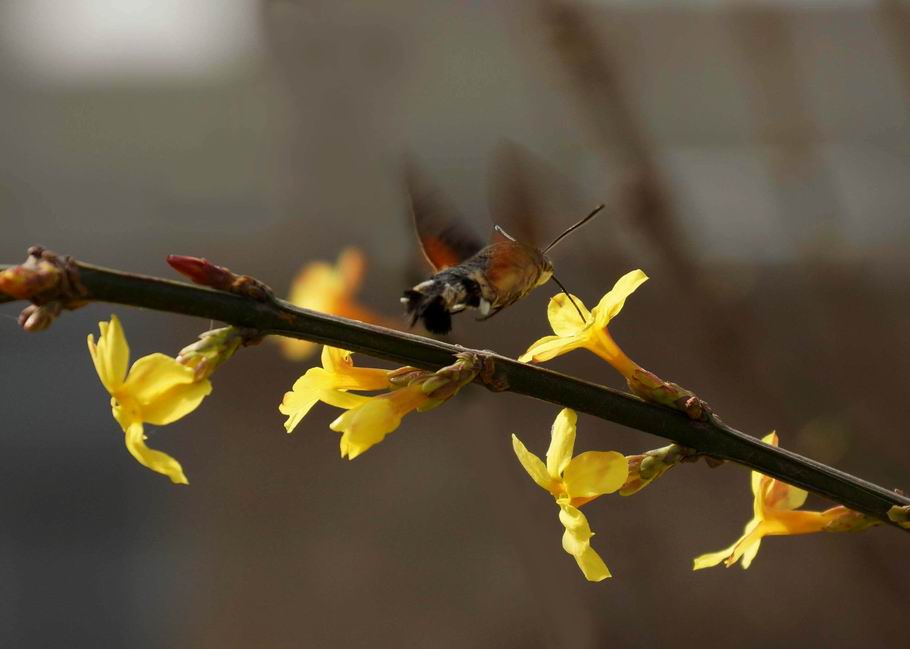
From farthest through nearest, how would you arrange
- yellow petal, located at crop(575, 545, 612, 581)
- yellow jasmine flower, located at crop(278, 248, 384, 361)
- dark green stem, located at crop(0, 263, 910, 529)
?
yellow jasmine flower, located at crop(278, 248, 384, 361) → yellow petal, located at crop(575, 545, 612, 581) → dark green stem, located at crop(0, 263, 910, 529)

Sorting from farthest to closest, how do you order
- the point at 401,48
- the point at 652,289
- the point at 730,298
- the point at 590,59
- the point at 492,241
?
the point at 652,289 → the point at 401,48 → the point at 730,298 → the point at 590,59 → the point at 492,241

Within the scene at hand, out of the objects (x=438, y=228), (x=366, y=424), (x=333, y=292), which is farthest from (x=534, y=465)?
(x=333, y=292)

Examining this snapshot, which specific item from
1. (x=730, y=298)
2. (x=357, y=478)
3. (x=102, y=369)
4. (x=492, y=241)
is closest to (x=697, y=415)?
(x=492, y=241)

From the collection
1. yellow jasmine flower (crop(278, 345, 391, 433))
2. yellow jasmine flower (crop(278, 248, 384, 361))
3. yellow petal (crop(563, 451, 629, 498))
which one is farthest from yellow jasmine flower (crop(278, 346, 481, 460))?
yellow jasmine flower (crop(278, 248, 384, 361))

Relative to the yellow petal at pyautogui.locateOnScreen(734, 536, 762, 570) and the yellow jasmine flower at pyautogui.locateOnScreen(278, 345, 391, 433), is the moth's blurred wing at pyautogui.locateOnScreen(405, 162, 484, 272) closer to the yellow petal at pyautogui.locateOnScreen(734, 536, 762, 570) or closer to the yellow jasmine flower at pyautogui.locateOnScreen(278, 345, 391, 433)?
the yellow jasmine flower at pyautogui.locateOnScreen(278, 345, 391, 433)

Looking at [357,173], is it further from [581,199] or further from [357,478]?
[581,199]

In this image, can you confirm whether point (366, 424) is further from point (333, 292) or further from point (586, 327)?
point (333, 292)
